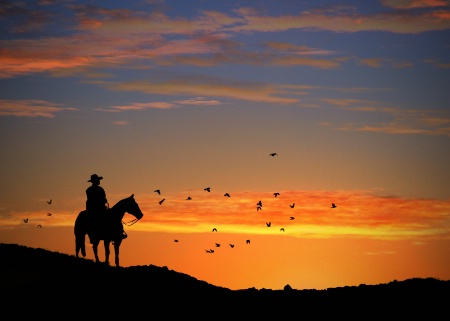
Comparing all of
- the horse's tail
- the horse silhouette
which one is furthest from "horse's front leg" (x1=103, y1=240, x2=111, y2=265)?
the horse's tail

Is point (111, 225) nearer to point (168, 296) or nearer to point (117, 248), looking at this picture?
point (117, 248)

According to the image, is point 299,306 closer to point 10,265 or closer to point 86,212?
point 86,212

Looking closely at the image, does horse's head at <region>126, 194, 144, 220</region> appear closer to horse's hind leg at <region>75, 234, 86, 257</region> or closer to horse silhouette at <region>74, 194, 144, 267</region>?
horse silhouette at <region>74, 194, 144, 267</region>

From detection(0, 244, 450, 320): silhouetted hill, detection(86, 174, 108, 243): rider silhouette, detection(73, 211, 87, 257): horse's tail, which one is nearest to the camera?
detection(0, 244, 450, 320): silhouetted hill

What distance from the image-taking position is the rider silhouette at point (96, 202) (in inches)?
1366

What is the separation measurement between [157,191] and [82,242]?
7257 mm

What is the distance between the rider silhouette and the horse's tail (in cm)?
102

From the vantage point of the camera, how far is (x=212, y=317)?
28.9 m

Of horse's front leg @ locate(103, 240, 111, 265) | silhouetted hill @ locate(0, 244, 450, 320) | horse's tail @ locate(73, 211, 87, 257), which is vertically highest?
horse's tail @ locate(73, 211, 87, 257)

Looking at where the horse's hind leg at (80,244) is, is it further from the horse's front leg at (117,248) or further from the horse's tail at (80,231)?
the horse's front leg at (117,248)

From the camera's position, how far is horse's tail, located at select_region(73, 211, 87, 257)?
36.2 metres

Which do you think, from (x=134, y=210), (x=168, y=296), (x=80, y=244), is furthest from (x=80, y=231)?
(x=168, y=296)

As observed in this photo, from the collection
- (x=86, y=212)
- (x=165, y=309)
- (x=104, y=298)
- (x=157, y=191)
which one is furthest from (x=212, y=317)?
(x=157, y=191)

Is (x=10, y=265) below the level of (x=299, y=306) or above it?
above
